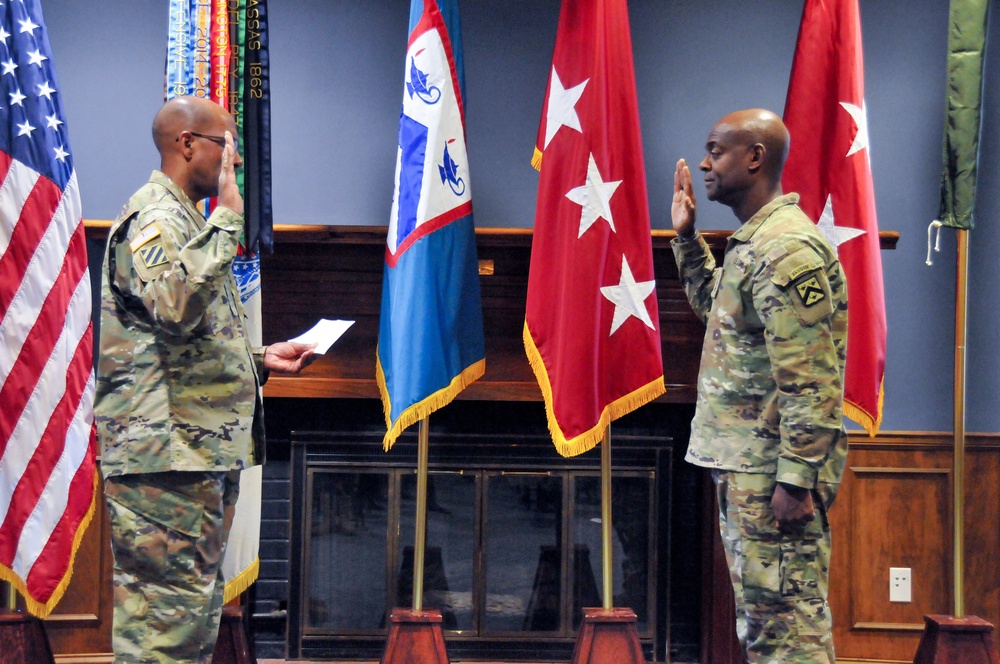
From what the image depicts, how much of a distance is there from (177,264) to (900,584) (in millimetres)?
2496

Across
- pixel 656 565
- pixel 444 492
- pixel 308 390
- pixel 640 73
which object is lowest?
pixel 656 565

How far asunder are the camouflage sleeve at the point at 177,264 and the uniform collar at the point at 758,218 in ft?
3.55

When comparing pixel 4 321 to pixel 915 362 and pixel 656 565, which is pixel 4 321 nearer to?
pixel 656 565

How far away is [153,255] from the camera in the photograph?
193 cm

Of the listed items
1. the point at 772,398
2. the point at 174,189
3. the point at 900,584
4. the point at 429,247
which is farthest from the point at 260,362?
the point at 900,584

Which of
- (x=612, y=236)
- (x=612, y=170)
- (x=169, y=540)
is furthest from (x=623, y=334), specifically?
(x=169, y=540)

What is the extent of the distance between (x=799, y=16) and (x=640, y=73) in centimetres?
57

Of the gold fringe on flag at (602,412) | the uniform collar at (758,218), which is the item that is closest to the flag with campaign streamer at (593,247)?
the gold fringe on flag at (602,412)

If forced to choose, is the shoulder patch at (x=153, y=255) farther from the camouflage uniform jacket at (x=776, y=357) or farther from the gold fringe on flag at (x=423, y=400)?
the camouflage uniform jacket at (x=776, y=357)

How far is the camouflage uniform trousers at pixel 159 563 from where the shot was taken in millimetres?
1980

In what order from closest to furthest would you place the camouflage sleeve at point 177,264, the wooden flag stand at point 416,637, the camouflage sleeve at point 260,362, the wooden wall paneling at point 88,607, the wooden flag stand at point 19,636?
the camouflage sleeve at point 177,264, the camouflage sleeve at point 260,362, the wooden flag stand at point 19,636, the wooden flag stand at point 416,637, the wooden wall paneling at point 88,607

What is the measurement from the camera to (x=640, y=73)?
3270 mm

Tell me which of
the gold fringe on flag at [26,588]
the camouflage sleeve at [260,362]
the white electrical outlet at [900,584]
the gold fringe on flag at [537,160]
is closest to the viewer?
the camouflage sleeve at [260,362]

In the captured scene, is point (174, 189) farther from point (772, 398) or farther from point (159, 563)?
point (772, 398)
